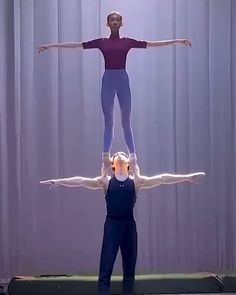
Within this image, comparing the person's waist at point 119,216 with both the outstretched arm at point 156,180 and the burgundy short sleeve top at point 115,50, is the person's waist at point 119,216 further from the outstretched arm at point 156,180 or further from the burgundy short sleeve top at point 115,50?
the burgundy short sleeve top at point 115,50

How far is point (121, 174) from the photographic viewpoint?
236 cm

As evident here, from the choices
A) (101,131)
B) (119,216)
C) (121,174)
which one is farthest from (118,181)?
(101,131)

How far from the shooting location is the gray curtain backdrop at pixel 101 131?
10.4 ft

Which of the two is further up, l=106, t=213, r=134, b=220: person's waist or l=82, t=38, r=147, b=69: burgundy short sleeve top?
l=82, t=38, r=147, b=69: burgundy short sleeve top

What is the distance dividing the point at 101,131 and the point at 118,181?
91 centimetres

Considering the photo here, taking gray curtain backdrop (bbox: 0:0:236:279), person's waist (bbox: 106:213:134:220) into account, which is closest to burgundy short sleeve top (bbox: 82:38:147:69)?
person's waist (bbox: 106:213:134:220)

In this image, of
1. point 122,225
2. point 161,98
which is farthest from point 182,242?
point 122,225

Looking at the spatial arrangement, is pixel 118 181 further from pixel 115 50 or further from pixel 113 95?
pixel 115 50

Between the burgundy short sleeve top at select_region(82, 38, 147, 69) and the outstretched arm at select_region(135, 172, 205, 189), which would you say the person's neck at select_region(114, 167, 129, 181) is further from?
the burgundy short sleeve top at select_region(82, 38, 147, 69)

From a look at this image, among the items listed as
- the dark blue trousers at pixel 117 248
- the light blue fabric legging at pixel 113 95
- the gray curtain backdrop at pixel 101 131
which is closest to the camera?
the dark blue trousers at pixel 117 248

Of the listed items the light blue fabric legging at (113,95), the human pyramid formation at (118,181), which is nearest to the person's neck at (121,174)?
the human pyramid formation at (118,181)

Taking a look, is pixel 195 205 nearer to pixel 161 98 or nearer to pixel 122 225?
pixel 161 98

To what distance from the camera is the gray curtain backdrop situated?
3182 mm

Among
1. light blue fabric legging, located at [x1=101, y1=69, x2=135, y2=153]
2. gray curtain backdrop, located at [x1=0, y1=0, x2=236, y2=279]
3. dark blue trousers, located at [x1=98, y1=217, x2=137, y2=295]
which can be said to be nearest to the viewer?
Result: dark blue trousers, located at [x1=98, y1=217, x2=137, y2=295]
